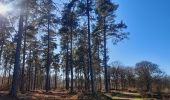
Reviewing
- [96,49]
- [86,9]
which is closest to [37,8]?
[86,9]

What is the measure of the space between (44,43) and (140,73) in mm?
33739

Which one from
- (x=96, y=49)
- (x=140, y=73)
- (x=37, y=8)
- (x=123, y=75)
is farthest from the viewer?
(x=123, y=75)

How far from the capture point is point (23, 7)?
2136 centimetres

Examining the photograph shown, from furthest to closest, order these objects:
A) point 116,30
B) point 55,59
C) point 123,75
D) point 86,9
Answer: point 123,75
point 55,59
point 116,30
point 86,9

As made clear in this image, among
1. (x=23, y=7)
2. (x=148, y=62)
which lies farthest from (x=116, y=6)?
(x=148, y=62)

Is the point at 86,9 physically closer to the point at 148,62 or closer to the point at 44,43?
the point at 44,43

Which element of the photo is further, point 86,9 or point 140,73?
point 140,73

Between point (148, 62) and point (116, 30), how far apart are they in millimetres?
44057

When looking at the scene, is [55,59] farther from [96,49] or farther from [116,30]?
[116,30]

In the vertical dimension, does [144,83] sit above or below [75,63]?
below

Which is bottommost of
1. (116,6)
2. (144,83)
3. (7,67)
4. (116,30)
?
(144,83)

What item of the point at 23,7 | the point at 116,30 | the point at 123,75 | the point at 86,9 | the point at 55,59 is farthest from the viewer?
the point at 123,75

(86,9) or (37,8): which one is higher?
(86,9)

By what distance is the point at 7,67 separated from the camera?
72.5 metres
